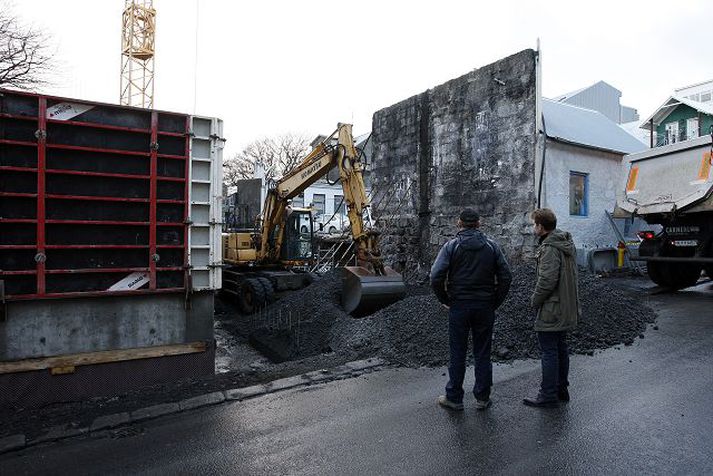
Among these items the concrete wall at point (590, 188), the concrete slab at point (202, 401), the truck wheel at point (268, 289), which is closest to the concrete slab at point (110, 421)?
the concrete slab at point (202, 401)

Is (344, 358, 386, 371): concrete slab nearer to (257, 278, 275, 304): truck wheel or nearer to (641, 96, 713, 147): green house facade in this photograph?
(257, 278, 275, 304): truck wheel

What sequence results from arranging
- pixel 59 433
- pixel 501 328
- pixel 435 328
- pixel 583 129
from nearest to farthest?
pixel 59 433 < pixel 501 328 < pixel 435 328 < pixel 583 129

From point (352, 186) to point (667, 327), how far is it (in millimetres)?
5634

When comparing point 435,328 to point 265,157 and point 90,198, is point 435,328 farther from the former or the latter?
point 265,157

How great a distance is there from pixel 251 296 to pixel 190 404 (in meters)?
7.62

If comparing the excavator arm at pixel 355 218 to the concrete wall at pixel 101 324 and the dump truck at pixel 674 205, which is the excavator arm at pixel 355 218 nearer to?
the concrete wall at pixel 101 324

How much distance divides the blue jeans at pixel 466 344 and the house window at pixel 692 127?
25.7 metres

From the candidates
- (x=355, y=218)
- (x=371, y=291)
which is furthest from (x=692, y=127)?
(x=371, y=291)

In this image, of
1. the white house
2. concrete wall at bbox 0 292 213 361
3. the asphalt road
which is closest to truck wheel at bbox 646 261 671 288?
the white house

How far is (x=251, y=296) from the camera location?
12359 millimetres

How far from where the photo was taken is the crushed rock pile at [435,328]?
20.8ft

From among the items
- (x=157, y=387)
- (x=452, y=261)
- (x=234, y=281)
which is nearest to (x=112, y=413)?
(x=157, y=387)

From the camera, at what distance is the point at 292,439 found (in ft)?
13.2

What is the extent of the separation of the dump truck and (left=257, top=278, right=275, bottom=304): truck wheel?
7.82 meters
